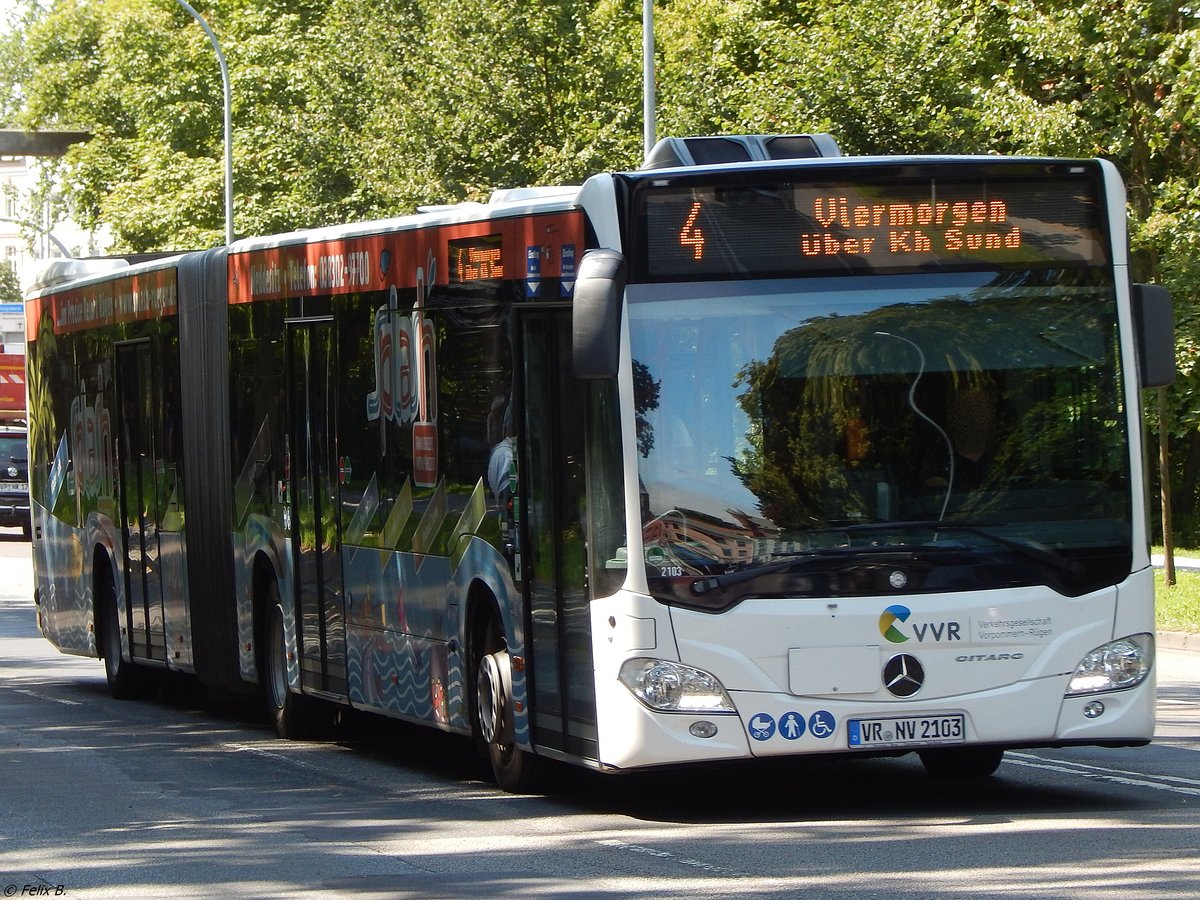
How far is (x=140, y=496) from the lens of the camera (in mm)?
17031

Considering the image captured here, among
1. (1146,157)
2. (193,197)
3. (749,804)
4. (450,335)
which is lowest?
(749,804)

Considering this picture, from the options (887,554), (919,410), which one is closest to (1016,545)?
(887,554)

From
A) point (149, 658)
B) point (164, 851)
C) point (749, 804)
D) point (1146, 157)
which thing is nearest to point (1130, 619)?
point (749, 804)

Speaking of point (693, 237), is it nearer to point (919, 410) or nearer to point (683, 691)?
point (919, 410)

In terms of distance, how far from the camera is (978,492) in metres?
9.48

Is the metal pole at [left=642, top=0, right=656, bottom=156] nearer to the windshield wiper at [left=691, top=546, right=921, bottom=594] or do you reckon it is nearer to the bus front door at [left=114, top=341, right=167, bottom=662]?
the bus front door at [left=114, top=341, right=167, bottom=662]

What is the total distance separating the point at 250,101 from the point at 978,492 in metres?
43.6

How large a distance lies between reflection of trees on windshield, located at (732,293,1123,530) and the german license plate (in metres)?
0.84

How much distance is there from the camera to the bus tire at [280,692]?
46.8 ft

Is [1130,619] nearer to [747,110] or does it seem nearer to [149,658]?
[149,658]

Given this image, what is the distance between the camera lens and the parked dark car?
158 ft

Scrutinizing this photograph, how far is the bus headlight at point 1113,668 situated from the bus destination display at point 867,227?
1.66 meters

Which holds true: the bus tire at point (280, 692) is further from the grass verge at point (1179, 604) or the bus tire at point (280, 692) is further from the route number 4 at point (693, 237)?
the grass verge at point (1179, 604)

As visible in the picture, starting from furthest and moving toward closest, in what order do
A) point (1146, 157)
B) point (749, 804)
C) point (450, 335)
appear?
point (1146, 157) < point (450, 335) < point (749, 804)
